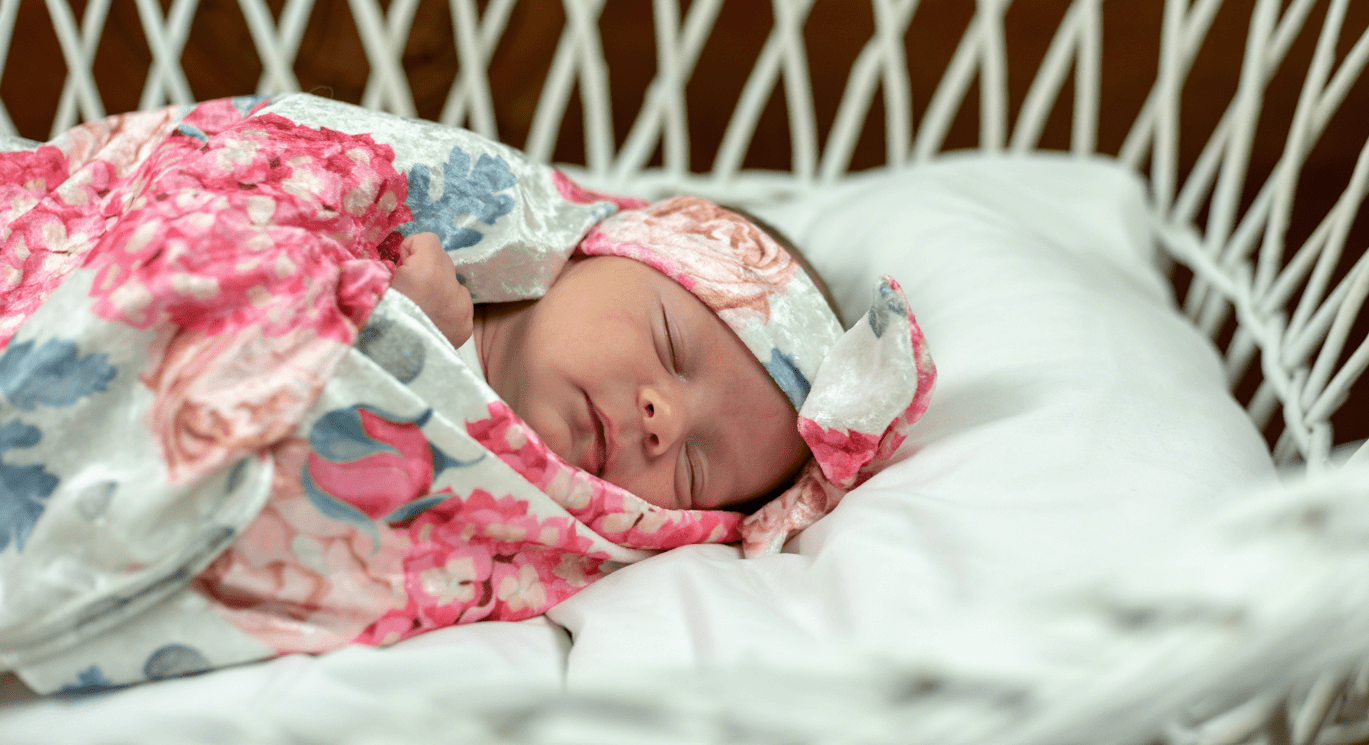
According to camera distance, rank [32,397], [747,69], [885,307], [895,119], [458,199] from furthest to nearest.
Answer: [747,69] < [895,119] < [458,199] < [885,307] < [32,397]

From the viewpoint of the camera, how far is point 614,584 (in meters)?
0.59

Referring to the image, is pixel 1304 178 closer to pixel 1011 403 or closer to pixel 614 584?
pixel 1011 403

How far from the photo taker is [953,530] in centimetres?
52

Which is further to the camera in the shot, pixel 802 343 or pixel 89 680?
pixel 802 343

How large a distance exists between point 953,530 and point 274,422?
0.35 meters

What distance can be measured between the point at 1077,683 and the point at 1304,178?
4.21ft

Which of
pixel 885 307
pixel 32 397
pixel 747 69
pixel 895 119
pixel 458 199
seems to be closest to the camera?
pixel 32 397

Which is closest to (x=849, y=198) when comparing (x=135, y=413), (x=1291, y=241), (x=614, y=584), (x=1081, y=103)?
(x=1081, y=103)

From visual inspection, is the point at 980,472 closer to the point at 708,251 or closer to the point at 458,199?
the point at 708,251

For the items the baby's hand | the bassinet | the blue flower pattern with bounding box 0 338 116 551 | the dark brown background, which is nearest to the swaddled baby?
the baby's hand

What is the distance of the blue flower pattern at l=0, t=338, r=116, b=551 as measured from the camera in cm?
45

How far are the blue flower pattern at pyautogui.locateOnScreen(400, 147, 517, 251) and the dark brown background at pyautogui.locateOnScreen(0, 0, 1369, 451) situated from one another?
67 centimetres

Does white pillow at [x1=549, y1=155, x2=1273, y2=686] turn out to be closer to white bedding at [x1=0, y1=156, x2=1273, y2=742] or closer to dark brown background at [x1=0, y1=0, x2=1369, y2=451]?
white bedding at [x1=0, y1=156, x2=1273, y2=742]

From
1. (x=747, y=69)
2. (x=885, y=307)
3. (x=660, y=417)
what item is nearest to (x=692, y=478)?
(x=660, y=417)
